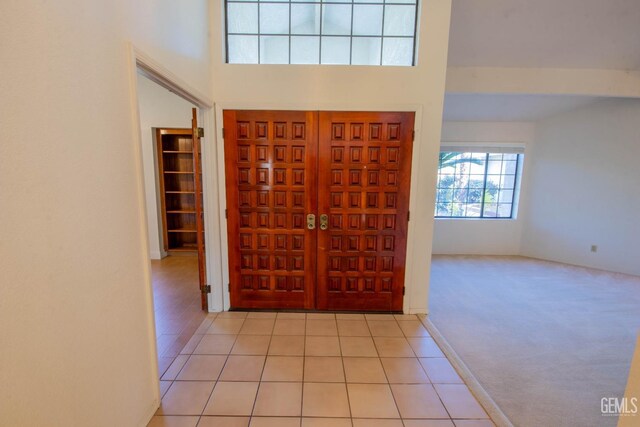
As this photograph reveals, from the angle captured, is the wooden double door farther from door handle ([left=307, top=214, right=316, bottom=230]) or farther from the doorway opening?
the doorway opening

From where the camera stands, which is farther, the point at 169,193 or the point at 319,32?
the point at 169,193

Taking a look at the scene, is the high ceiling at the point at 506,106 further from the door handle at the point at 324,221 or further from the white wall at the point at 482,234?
the door handle at the point at 324,221

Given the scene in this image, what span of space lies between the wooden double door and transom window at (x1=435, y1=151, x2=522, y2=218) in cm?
299

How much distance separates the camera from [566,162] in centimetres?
473

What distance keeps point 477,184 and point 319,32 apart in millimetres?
4159

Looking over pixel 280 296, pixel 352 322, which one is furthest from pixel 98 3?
pixel 352 322

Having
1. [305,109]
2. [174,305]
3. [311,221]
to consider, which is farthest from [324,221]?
[174,305]

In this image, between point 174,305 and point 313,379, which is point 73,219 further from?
point 174,305

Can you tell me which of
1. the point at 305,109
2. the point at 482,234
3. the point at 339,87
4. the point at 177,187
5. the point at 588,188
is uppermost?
the point at 339,87

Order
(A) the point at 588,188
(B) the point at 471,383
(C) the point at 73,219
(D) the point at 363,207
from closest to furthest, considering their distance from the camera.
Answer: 1. (C) the point at 73,219
2. (B) the point at 471,383
3. (D) the point at 363,207
4. (A) the point at 588,188

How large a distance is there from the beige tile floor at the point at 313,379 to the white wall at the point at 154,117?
2.74 m

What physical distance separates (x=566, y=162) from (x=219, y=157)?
5529mm

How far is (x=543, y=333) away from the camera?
2.66 meters

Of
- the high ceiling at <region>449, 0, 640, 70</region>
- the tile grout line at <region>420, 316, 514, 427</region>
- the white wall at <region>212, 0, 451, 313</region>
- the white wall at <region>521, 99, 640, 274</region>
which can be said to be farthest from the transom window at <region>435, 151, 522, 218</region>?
the tile grout line at <region>420, 316, 514, 427</region>
